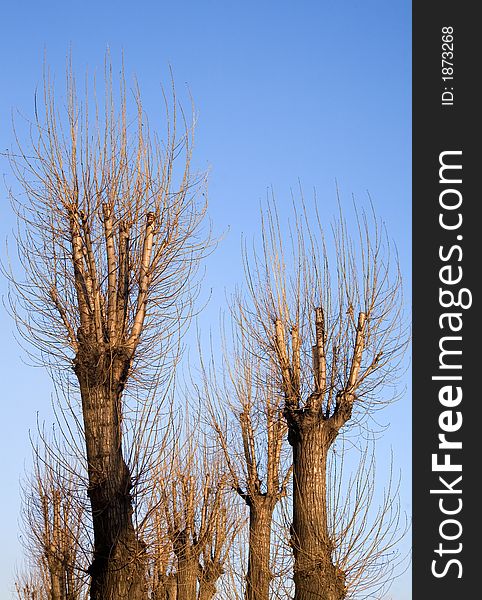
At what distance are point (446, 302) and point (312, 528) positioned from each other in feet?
15.1

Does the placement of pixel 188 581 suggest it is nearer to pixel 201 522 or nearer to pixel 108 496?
pixel 201 522

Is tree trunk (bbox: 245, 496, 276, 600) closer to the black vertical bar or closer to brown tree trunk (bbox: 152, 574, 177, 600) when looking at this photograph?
brown tree trunk (bbox: 152, 574, 177, 600)

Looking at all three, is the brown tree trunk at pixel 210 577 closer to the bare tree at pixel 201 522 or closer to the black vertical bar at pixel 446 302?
the bare tree at pixel 201 522

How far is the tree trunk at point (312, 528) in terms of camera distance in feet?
44.7

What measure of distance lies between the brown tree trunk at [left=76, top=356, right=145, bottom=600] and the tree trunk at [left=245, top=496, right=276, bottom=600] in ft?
21.9

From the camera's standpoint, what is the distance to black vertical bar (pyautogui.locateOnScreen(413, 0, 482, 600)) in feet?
33.2

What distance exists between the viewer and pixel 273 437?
1911cm

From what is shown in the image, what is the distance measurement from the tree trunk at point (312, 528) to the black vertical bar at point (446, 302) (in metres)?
3.30

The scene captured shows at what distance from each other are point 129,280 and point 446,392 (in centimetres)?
438

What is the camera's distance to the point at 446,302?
10.5m

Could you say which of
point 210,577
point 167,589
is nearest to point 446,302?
point 210,577

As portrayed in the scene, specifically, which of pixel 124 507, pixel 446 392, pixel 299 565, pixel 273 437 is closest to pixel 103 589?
pixel 124 507

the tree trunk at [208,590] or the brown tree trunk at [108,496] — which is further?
the tree trunk at [208,590]

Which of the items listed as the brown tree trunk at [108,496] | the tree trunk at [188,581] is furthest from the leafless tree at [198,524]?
the brown tree trunk at [108,496]
